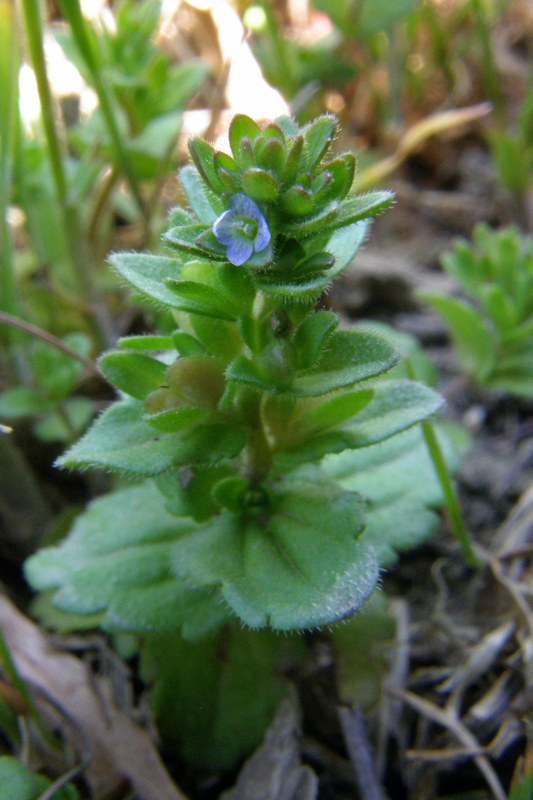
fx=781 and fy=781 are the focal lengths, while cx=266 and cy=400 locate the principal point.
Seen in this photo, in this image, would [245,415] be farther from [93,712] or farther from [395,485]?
[93,712]

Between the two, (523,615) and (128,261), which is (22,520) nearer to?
(128,261)

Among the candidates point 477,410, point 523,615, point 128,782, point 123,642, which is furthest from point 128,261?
point 477,410

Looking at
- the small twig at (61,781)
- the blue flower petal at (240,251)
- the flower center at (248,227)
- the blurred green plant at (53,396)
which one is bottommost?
the small twig at (61,781)

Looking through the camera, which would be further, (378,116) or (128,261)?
(378,116)

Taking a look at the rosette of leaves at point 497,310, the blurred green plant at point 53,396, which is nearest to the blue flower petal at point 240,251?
the blurred green plant at point 53,396

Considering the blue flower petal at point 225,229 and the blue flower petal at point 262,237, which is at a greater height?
the blue flower petal at point 225,229

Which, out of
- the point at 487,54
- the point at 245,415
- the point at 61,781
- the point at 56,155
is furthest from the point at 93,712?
the point at 487,54

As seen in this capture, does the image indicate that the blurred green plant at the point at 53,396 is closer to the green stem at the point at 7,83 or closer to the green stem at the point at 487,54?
the green stem at the point at 7,83
